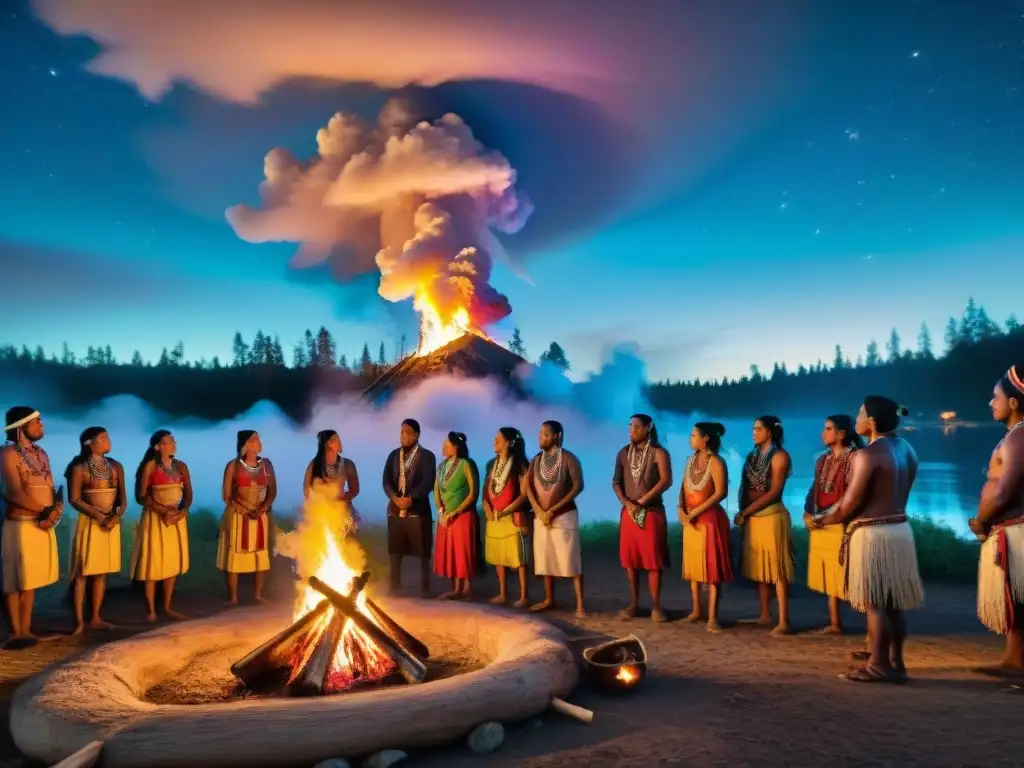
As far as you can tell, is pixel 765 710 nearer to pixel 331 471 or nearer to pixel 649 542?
pixel 649 542

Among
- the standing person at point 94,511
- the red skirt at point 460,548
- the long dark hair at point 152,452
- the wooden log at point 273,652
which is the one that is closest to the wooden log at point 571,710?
the wooden log at point 273,652

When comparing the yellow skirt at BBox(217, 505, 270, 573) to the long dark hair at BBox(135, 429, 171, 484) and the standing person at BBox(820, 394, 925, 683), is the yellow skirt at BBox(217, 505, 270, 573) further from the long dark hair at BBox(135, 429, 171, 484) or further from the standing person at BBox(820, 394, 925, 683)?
the standing person at BBox(820, 394, 925, 683)

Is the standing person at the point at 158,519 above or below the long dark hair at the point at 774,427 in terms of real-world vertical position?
below

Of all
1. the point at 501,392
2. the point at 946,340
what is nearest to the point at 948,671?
the point at 946,340

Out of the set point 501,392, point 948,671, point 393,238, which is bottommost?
point 948,671

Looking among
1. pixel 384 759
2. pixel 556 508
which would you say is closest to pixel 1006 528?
pixel 556 508

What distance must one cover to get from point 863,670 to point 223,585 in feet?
25.5

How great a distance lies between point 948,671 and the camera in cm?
535

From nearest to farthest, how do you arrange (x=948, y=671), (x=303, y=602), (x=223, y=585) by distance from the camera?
(x=948, y=671) → (x=303, y=602) → (x=223, y=585)

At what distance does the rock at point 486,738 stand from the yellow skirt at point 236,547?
4.33 metres

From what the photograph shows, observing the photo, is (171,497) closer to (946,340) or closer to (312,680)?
(312,680)

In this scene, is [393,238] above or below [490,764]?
above

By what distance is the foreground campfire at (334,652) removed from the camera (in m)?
4.94

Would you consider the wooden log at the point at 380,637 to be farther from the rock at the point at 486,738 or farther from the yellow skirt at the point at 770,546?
the yellow skirt at the point at 770,546
